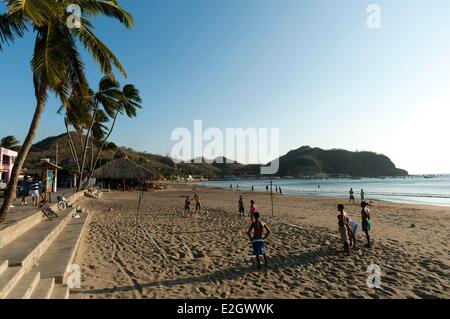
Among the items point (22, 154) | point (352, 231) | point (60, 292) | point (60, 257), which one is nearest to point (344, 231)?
point (352, 231)

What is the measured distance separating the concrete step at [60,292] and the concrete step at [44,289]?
0.05m

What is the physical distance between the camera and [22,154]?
732cm

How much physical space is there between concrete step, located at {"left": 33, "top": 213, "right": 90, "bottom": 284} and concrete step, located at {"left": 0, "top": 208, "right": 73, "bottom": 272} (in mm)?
125

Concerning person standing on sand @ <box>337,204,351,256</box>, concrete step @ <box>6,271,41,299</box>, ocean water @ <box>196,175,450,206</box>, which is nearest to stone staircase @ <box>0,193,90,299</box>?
concrete step @ <box>6,271,41,299</box>

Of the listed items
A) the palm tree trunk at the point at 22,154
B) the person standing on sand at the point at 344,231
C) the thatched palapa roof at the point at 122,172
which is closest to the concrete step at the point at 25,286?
the palm tree trunk at the point at 22,154

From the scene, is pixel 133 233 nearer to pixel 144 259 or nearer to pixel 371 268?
pixel 144 259

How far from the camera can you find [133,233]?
10.1 metres

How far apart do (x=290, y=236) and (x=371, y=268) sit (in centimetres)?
352

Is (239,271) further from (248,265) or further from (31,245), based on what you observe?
(31,245)

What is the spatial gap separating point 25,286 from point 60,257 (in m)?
1.89

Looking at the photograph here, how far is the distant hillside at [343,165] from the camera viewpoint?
556ft

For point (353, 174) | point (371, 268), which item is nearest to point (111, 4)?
point (371, 268)

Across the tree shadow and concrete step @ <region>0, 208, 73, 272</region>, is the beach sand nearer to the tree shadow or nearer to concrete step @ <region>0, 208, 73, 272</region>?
the tree shadow
